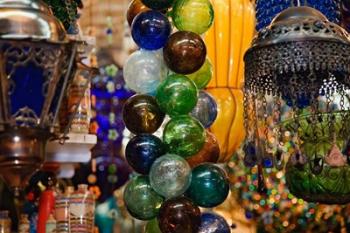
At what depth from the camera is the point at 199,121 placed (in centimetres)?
235

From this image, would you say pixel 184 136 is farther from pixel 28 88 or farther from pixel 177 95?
pixel 28 88

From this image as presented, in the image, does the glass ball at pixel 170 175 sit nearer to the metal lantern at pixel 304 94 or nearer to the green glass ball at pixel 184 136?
the green glass ball at pixel 184 136

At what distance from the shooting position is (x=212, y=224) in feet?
7.46

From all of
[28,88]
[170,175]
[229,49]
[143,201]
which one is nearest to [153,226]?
[143,201]

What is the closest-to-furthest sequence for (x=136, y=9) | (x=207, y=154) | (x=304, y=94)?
1. (x=304, y=94)
2. (x=207, y=154)
3. (x=136, y=9)

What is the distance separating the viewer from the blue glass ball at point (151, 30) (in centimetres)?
228

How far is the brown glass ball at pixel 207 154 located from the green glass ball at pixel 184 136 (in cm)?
5

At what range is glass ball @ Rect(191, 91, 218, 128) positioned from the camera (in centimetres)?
237

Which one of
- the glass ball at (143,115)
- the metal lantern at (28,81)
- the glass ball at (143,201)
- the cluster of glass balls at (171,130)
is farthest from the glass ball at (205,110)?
the metal lantern at (28,81)

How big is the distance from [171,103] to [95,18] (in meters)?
2.48

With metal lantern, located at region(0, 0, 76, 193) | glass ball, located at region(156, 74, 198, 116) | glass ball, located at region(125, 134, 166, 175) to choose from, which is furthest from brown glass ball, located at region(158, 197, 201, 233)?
metal lantern, located at region(0, 0, 76, 193)

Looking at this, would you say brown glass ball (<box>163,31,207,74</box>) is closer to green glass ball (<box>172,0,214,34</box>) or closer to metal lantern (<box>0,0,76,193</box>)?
green glass ball (<box>172,0,214,34</box>)

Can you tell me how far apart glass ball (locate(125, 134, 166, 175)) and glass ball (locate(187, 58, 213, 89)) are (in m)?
0.24

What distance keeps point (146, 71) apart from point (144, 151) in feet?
0.78
